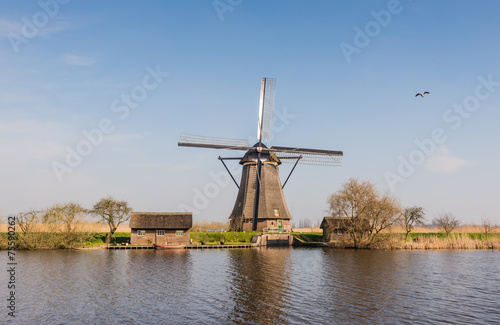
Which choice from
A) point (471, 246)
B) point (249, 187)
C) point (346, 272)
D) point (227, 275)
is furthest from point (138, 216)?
point (471, 246)

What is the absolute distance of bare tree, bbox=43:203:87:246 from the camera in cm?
4519

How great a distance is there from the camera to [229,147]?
5659 cm

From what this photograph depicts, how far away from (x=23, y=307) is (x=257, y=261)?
20.5 meters

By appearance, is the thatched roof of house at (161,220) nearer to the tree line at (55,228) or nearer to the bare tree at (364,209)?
the tree line at (55,228)

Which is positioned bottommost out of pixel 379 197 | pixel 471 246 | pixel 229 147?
pixel 471 246

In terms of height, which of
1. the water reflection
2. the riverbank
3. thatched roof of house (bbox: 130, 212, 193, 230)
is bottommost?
the riverbank

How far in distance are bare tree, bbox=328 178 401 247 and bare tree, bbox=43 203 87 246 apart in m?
33.7

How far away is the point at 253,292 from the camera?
20.4 metres

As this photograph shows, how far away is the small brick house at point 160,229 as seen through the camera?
49375mm

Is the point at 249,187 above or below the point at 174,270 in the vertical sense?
above

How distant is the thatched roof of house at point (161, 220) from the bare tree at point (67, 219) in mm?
6898

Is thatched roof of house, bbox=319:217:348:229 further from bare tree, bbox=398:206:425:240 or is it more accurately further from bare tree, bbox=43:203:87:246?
bare tree, bbox=43:203:87:246

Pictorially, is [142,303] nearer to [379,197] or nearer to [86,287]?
[86,287]

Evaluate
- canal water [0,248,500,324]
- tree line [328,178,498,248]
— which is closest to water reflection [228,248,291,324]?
canal water [0,248,500,324]
